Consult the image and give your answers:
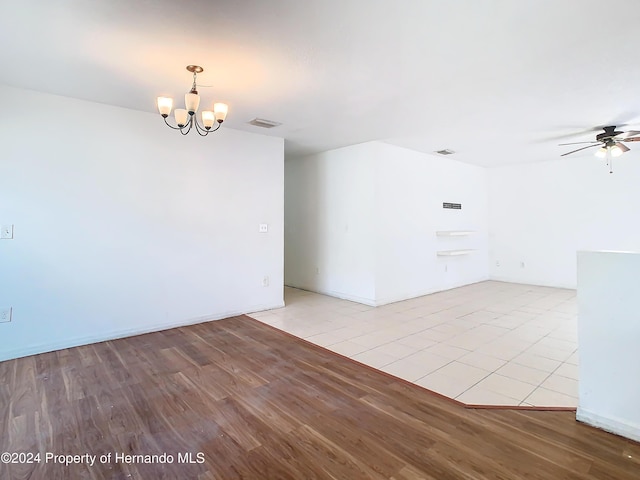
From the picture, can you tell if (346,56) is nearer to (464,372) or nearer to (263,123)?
(263,123)

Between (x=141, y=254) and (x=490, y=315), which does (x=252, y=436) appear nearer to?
(x=141, y=254)

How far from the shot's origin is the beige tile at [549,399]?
2.21 meters

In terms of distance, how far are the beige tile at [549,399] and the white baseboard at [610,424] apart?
191 mm

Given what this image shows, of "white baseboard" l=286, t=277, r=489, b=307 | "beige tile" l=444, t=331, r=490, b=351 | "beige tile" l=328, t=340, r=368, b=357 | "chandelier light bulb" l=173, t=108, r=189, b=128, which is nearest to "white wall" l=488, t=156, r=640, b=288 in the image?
"white baseboard" l=286, t=277, r=489, b=307

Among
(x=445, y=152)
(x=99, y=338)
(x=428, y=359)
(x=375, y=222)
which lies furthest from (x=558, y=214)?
(x=99, y=338)

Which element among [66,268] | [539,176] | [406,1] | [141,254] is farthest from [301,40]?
[539,176]

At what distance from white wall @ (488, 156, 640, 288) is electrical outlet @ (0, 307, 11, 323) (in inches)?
319

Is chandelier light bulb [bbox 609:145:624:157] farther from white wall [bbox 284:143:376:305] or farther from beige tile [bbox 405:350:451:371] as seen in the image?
beige tile [bbox 405:350:451:371]

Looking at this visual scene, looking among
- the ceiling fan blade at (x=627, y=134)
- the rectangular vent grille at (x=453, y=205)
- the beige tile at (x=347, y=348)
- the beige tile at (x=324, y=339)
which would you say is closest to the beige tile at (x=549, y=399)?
the beige tile at (x=347, y=348)

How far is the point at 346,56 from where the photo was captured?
243 cm

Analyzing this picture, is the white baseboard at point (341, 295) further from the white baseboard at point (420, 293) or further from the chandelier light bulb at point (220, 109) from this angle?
the chandelier light bulb at point (220, 109)

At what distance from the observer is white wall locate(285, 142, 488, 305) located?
198 inches

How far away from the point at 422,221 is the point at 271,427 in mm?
4575

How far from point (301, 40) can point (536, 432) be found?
2.92m
